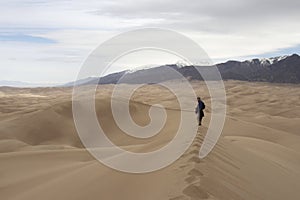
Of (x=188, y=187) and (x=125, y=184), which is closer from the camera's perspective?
(x=188, y=187)

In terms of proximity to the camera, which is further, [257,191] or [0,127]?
[0,127]

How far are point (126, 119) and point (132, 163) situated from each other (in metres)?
18.3

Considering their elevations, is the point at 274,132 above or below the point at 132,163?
below

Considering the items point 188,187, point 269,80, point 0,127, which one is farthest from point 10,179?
point 269,80

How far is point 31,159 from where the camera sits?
11578 mm

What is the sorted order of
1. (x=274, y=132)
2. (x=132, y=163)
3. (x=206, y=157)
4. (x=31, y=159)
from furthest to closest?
(x=274, y=132) → (x=31, y=159) → (x=132, y=163) → (x=206, y=157)

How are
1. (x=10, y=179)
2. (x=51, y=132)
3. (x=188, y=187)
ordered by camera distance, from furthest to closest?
1. (x=51, y=132)
2. (x=10, y=179)
3. (x=188, y=187)

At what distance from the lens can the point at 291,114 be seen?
41.2 meters

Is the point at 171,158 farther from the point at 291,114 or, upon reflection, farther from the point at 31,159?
the point at 291,114

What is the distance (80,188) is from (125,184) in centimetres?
78

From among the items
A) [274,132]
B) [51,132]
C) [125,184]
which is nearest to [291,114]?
[274,132]

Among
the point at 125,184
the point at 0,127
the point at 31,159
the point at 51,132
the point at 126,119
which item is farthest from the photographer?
the point at 126,119

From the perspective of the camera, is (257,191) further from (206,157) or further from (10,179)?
(10,179)

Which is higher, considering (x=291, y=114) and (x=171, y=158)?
(x=171, y=158)
